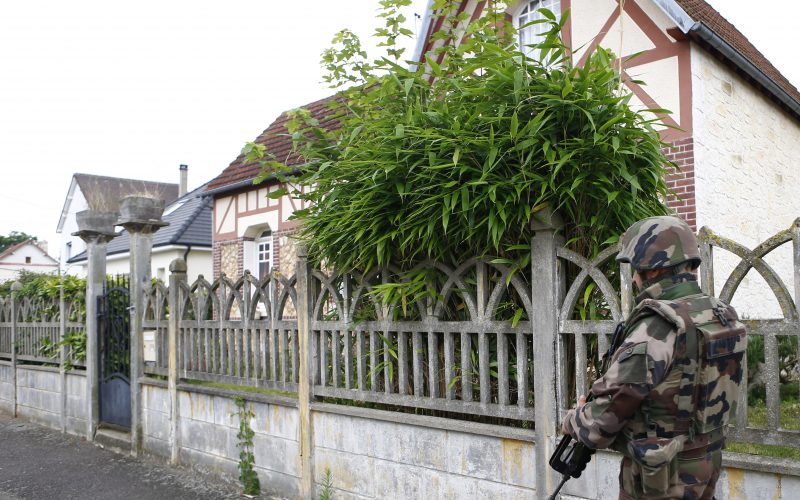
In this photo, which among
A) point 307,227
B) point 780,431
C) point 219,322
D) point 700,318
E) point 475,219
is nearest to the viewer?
point 700,318

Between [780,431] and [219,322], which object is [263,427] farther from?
[780,431]

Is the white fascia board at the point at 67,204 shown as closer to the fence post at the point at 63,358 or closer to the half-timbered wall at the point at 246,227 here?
the half-timbered wall at the point at 246,227

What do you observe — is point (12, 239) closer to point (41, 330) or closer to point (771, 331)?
point (41, 330)

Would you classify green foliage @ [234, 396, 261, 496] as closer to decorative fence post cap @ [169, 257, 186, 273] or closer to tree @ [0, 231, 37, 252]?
decorative fence post cap @ [169, 257, 186, 273]

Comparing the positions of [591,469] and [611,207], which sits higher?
[611,207]

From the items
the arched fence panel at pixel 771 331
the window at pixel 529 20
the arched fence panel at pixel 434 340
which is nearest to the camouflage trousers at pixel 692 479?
the arched fence panel at pixel 771 331

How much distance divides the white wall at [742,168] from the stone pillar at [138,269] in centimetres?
711

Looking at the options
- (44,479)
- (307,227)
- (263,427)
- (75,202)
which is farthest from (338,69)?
(75,202)

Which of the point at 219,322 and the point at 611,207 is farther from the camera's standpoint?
the point at 219,322

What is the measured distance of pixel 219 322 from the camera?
276 inches

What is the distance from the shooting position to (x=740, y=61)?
923 cm

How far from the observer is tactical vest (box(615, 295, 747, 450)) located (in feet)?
9.02

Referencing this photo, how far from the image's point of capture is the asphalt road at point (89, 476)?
677 centimetres

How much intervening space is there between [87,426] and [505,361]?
7.48 meters
